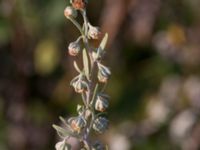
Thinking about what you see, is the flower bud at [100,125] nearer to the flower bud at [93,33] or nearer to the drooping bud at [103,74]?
the drooping bud at [103,74]

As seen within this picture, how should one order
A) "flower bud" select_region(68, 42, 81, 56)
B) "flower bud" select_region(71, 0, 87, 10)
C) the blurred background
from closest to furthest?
"flower bud" select_region(71, 0, 87, 10)
"flower bud" select_region(68, 42, 81, 56)
the blurred background

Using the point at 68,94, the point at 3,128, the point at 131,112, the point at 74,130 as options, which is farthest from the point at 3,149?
the point at 74,130

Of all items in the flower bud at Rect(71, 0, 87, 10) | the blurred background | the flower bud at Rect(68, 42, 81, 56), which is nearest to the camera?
the flower bud at Rect(71, 0, 87, 10)

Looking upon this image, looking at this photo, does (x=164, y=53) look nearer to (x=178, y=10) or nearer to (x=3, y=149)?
(x=178, y=10)

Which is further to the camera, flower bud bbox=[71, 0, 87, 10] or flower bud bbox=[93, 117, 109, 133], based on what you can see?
flower bud bbox=[93, 117, 109, 133]

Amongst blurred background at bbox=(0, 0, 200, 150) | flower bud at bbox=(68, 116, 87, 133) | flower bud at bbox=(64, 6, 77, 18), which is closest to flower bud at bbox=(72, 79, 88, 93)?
flower bud at bbox=(68, 116, 87, 133)

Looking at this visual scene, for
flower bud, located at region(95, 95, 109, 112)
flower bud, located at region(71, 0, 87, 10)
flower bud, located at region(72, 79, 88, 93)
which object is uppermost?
flower bud, located at region(71, 0, 87, 10)

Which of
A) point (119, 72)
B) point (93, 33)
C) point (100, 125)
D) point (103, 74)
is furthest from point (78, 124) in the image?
point (119, 72)

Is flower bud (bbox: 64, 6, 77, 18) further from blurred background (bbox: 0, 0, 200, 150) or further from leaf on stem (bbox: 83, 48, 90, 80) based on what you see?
blurred background (bbox: 0, 0, 200, 150)

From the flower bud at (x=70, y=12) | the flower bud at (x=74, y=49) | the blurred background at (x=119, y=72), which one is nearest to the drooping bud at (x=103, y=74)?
the flower bud at (x=74, y=49)
